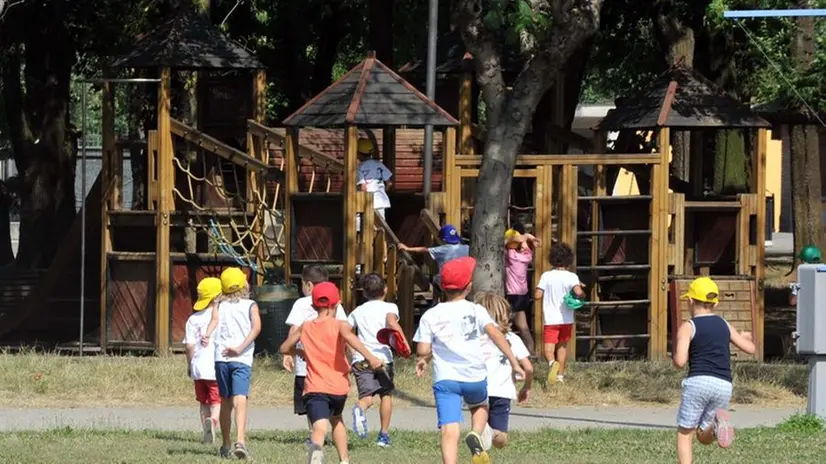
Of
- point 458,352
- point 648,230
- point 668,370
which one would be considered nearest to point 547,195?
point 648,230

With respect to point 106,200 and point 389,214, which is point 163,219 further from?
point 389,214

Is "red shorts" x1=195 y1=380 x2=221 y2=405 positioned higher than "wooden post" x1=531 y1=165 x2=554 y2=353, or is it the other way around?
"wooden post" x1=531 y1=165 x2=554 y2=353

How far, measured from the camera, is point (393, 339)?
1124 cm

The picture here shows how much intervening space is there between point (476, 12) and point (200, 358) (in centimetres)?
581

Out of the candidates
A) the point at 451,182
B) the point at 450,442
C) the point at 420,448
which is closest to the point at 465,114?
the point at 451,182

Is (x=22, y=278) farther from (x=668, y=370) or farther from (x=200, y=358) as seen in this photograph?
(x=200, y=358)

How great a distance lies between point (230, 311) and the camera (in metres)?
11.3

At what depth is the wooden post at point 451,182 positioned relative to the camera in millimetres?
18438

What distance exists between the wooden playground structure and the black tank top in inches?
340

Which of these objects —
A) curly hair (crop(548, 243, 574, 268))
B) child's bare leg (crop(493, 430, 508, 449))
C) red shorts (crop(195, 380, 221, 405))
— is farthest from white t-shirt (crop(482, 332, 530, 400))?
curly hair (crop(548, 243, 574, 268))

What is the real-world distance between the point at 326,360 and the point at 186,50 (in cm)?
1128

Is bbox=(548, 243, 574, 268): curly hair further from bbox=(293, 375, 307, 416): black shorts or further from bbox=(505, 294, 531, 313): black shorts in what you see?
bbox=(293, 375, 307, 416): black shorts

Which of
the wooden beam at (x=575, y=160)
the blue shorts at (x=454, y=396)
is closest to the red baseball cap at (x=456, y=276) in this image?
the blue shorts at (x=454, y=396)

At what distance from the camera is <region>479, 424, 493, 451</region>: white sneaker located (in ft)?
33.1
